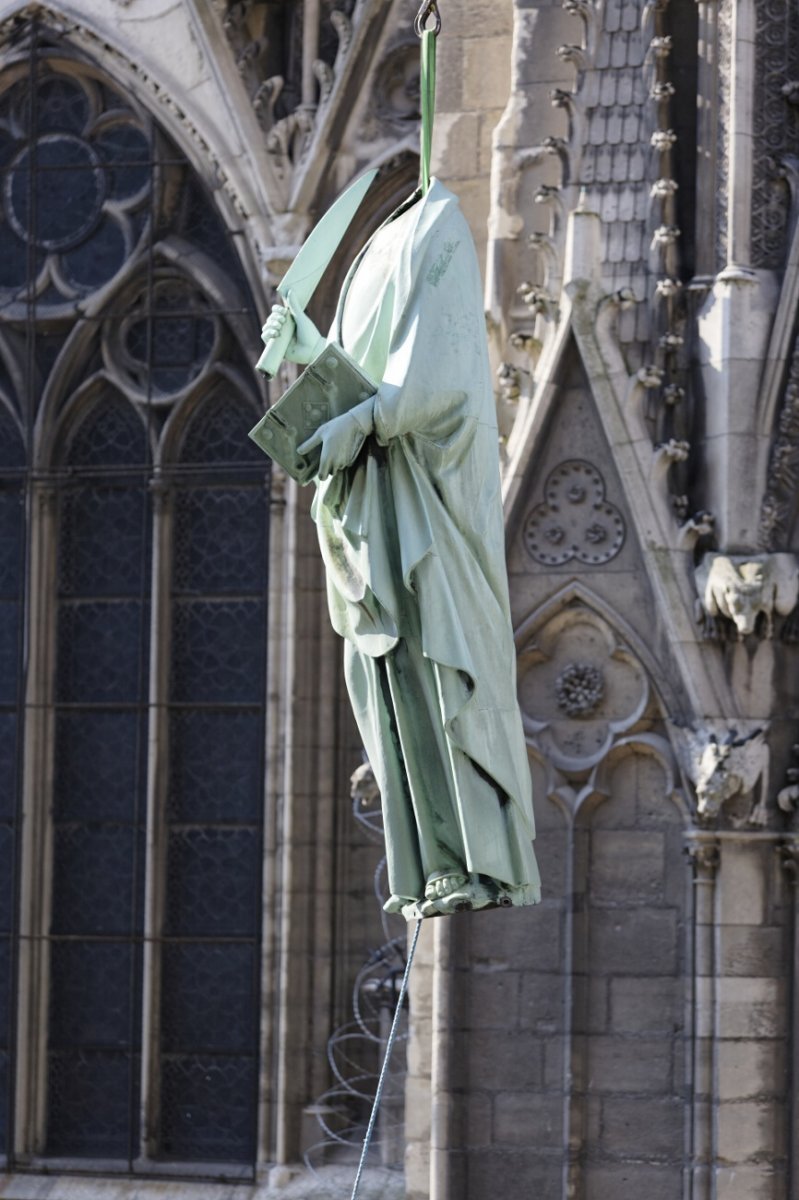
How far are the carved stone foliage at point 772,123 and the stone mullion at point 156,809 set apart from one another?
12.3 ft

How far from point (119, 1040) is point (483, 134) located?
447 centimetres

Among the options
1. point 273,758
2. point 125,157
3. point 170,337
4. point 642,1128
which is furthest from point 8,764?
point 642,1128

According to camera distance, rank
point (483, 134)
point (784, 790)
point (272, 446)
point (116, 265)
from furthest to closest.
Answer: point (116, 265) → point (483, 134) → point (784, 790) → point (272, 446)

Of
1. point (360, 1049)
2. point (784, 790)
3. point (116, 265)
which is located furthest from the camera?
point (116, 265)

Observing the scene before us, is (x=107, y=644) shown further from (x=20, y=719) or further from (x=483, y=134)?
(x=483, y=134)

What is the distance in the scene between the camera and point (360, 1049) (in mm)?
12953

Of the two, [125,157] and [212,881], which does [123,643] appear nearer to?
[212,881]

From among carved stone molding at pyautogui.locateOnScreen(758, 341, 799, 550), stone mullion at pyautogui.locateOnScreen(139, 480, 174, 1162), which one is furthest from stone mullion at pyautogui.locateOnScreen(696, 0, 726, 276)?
stone mullion at pyautogui.locateOnScreen(139, 480, 174, 1162)

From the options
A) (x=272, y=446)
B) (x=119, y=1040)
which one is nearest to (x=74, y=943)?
(x=119, y=1040)

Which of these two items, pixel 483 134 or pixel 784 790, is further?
pixel 483 134

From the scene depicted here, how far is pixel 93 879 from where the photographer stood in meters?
13.6

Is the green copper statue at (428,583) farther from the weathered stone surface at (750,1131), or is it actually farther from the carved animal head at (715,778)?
the weathered stone surface at (750,1131)

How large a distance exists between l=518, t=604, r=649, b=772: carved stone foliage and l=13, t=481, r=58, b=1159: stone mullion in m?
3.54

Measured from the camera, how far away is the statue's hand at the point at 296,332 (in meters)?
6.46
